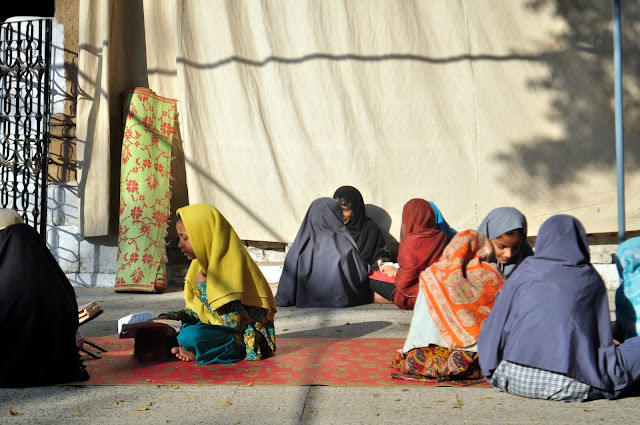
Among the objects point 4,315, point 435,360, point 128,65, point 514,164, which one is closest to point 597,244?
point 514,164

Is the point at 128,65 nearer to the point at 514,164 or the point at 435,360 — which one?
the point at 514,164

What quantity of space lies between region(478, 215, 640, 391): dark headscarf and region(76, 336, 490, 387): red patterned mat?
0.41 m

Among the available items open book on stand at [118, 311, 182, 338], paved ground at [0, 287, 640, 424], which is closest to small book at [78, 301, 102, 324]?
open book on stand at [118, 311, 182, 338]

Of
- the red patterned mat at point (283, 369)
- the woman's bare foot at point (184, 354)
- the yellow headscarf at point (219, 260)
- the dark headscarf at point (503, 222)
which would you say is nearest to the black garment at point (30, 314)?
the red patterned mat at point (283, 369)

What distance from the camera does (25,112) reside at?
7.12m

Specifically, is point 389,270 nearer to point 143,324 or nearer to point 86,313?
point 143,324

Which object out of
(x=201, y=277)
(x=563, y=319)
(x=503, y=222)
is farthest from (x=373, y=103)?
(x=563, y=319)

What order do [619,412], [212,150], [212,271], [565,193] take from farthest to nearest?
[212,150]
[565,193]
[212,271]
[619,412]

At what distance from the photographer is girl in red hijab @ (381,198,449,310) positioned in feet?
20.4

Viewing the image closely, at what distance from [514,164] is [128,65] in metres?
3.49

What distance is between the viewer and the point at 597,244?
7031mm

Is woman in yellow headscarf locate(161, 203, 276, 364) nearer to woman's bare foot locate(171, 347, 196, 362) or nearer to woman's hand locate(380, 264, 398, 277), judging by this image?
woman's bare foot locate(171, 347, 196, 362)

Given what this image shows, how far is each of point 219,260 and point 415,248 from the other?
2.31 m

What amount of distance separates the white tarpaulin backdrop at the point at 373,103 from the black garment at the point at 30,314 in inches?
136
